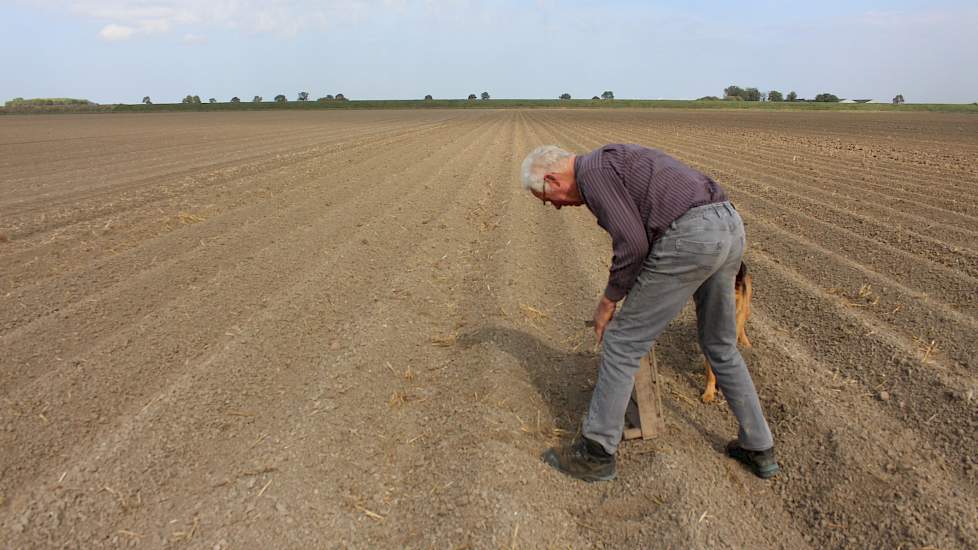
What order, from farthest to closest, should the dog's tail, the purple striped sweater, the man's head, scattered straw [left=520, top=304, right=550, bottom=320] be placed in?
scattered straw [left=520, top=304, right=550, bottom=320]
the dog's tail
the man's head
the purple striped sweater

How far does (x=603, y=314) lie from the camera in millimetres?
2848

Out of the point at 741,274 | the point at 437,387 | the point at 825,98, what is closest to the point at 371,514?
the point at 437,387

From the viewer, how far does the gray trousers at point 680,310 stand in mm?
2496

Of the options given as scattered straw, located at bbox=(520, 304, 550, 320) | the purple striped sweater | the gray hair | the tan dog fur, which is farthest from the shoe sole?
scattered straw, located at bbox=(520, 304, 550, 320)

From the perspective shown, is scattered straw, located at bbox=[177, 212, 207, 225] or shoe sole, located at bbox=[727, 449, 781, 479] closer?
shoe sole, located at bbox=[727, 449, 781, 479]

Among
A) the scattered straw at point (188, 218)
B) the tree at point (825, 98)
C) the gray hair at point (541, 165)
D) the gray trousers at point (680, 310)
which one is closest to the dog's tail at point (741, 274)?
the gray trousers at point (680, 310)

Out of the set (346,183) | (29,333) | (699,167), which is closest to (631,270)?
(29,333)

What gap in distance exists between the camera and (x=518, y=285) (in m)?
5.71

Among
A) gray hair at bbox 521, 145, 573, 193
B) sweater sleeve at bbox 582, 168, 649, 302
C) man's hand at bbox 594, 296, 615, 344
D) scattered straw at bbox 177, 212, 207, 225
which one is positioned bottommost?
scattered straw at bbox 177, 212, 207, 225

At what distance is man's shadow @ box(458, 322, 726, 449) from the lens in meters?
3.54

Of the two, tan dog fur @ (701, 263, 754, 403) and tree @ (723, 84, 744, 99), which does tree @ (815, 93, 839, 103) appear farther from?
tan dog fur @ (701, 263, 754, 403)

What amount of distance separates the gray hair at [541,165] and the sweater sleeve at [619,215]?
17cm

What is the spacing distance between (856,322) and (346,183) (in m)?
9.06

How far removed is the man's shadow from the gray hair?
1525 millimetres
